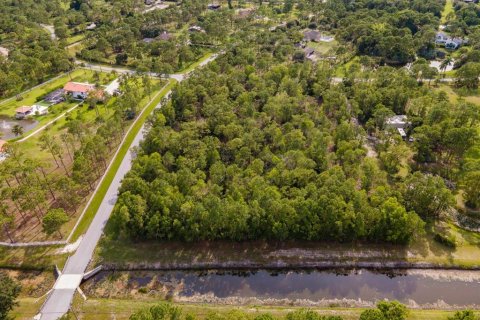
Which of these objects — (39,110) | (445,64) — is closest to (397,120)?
(445,64)

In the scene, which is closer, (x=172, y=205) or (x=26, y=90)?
(x=172, y=205)

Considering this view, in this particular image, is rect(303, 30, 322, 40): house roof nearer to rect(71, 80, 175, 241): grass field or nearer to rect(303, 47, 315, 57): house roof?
rect(303, 47, 315, 57): house roof

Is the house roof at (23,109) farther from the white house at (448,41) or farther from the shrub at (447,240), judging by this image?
the white house at (448,41)

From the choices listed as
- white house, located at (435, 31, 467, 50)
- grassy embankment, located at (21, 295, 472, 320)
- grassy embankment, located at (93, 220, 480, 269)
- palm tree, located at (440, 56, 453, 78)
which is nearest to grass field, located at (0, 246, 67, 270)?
grassy embankment, located at (21, 295, 472, 320)

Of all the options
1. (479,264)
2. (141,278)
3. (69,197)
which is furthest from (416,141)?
(69,197)

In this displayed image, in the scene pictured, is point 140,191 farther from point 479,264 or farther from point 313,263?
point 479,264

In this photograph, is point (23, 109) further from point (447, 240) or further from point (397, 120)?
point (447, 240)

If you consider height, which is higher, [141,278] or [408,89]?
[408,89]
